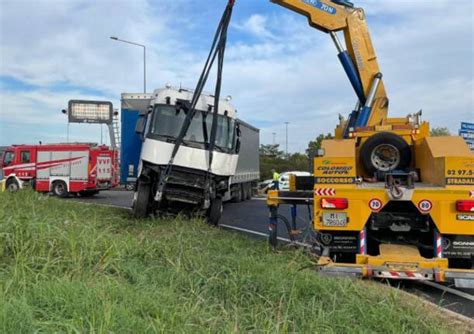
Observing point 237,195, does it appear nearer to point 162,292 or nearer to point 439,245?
point 439,245

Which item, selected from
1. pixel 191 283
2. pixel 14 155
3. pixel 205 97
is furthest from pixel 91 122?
pixel 191 283

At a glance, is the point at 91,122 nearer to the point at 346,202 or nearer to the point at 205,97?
the point at 205,97

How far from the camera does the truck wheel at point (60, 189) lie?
25469 mm

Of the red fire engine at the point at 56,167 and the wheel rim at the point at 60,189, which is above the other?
the red fire engine at the point at 56,167

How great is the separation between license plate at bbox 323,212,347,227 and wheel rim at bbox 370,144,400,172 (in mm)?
1446

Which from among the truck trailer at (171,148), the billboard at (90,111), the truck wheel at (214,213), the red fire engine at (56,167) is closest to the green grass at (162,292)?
the truck trailer at (171,148)

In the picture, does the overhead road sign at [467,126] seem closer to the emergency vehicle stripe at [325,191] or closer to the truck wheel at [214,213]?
the truck wheel at [214,213]

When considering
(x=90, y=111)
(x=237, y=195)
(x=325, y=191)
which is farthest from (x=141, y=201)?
(x=90, y=111)

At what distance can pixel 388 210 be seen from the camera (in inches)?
287

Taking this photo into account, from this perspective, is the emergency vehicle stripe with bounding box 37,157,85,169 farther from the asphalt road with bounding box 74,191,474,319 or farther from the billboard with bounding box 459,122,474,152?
the billboard with bounding box 459,122,474,152

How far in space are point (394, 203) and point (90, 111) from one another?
3563 centimetres

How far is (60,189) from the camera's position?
2555 centimetres

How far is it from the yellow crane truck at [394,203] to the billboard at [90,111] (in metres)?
33.4

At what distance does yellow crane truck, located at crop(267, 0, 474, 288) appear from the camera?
21.5 feet
